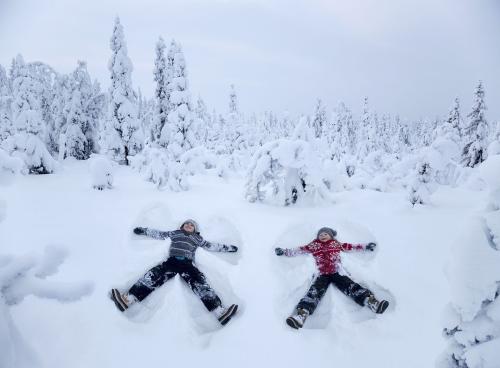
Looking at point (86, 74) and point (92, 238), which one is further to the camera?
point (86, 74)

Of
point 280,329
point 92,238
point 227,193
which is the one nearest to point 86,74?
point 227,193

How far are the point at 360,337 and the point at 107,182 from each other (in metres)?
9.47

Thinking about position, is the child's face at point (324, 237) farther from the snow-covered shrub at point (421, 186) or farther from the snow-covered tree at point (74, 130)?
the snow-covered tree at point (74, 130)

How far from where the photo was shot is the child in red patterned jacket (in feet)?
15.6

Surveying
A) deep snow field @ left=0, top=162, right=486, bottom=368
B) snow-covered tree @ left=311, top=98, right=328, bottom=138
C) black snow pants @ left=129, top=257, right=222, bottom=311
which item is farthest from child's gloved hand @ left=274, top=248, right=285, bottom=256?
snow-covered tree @ left=311, top=98, right=328, bottom=138

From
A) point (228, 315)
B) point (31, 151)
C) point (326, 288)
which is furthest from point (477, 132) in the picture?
point (31, 151)

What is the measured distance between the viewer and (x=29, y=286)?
8.53ft

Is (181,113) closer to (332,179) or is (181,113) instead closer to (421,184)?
(332,179)

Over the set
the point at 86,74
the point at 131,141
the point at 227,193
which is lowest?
the point at 131,141

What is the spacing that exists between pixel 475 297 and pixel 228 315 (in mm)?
3170

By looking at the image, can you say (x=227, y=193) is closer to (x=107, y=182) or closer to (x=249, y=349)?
(x=107, y=182)

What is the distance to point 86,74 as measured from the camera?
25.5 metres

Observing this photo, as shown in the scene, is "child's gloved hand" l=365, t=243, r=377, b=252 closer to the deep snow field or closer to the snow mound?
the deep snow field

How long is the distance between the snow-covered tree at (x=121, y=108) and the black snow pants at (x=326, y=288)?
20.3 m
